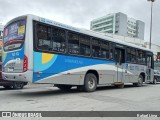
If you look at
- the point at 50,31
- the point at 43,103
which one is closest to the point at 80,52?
the point at 50,31

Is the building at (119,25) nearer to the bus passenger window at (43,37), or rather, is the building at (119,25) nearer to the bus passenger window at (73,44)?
the bus passenger window at (73,44)

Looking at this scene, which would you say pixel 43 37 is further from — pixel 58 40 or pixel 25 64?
pixel 25 64

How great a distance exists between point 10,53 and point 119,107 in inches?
213


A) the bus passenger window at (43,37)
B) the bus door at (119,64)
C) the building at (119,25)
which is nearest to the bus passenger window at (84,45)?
the bus passenger window at (43,37)

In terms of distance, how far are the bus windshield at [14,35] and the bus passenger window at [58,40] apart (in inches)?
56.3

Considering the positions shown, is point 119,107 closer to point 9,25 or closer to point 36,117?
point 36,117

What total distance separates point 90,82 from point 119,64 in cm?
345

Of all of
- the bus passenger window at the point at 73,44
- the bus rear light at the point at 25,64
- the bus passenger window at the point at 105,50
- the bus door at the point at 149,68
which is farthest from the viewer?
the bus door at the point at 149,68

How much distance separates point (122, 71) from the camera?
16.6 metres

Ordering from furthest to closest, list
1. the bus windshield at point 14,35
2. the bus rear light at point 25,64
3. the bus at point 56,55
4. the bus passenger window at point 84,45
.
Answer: the bus passenger window at point 84,45 → the bus windshield at point 14,35 → the bus at point 56,55 → the bus rear light at point 25,64

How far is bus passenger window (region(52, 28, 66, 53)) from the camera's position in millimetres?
11320

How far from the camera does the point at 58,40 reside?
37.9 feet

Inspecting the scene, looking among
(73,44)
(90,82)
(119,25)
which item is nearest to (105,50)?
(90,82)

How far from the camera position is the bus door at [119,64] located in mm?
16031
